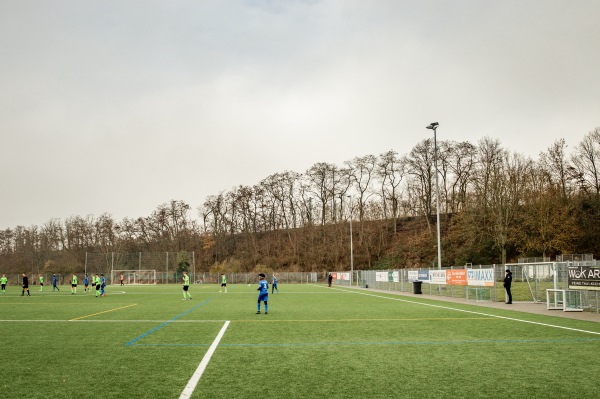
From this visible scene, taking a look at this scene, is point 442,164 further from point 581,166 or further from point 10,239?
point 10,239

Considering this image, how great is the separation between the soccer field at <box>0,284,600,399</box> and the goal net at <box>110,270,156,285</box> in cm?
6397

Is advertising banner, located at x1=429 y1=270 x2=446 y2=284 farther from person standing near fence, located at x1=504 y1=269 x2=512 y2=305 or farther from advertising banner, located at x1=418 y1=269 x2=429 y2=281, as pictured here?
person standing near fence, located at x1=504 y1=269 x2=512 y2=305

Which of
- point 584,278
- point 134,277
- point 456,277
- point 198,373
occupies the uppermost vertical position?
point 584,278

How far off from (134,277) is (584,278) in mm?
71808

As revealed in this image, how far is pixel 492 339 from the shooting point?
39.2 ft

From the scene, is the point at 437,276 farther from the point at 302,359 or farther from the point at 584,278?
the point at 302,359

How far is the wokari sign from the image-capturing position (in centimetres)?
1819

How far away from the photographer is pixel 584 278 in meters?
19.0

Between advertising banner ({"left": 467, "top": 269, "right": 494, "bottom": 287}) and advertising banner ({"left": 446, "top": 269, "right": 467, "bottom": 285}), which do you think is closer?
advertising banner ({"left": 467, "top": 269, "right": 494, "bottom": 287})

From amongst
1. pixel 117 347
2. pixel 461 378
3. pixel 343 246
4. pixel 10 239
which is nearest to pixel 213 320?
pixel 117 347

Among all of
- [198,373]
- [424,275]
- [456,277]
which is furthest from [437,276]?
[198,373]

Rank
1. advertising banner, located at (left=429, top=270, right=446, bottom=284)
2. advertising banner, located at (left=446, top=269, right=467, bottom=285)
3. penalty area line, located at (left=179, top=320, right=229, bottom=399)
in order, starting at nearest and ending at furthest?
penalty area line, located at (left=179, top=320, right=229, bottom=399) < advertising banner, located at (left=446, top=269, right=467, bottom=285) < advertising banner, located at (left=429, top=270, right=446, bottom=284)

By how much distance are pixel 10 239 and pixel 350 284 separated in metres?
81.9

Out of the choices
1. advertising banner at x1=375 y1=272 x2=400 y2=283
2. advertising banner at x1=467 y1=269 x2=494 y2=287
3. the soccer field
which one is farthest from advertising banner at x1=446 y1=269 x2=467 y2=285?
the soccer field
